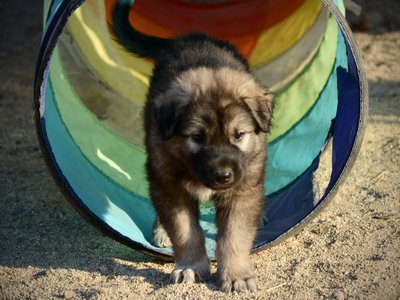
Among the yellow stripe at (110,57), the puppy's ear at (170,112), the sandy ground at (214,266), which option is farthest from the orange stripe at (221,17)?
the puppy's ear at (170,112)

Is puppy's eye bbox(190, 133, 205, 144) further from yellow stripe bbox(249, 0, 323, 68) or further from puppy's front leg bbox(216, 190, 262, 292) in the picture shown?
yellow stripe bbox(249, 0, 323, 68)

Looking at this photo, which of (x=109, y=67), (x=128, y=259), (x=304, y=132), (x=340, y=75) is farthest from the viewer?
(x=109, y=67)

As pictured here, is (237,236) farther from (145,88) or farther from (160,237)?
(145,88)

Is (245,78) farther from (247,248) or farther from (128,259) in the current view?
(128,259)

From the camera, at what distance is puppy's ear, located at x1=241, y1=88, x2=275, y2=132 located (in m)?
4.45

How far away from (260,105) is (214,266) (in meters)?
1.14

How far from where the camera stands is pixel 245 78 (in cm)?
466

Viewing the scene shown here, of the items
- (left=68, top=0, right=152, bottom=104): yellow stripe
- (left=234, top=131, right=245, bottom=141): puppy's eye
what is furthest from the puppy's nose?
(left=68, top=0, right=152, bottom=104): yellow stripe

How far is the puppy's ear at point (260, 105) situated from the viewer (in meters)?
4.45

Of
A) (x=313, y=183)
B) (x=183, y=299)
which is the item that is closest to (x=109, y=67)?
(x=313, y=183)

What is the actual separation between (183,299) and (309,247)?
1.17 meters

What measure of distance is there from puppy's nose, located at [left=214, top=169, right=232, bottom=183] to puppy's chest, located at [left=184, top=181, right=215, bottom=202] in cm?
32

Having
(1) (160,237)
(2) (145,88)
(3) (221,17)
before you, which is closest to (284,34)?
(3) (221,17)

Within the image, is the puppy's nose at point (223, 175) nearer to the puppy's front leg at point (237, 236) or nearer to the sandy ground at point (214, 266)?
the puppy's front leg at point (237, 236)
